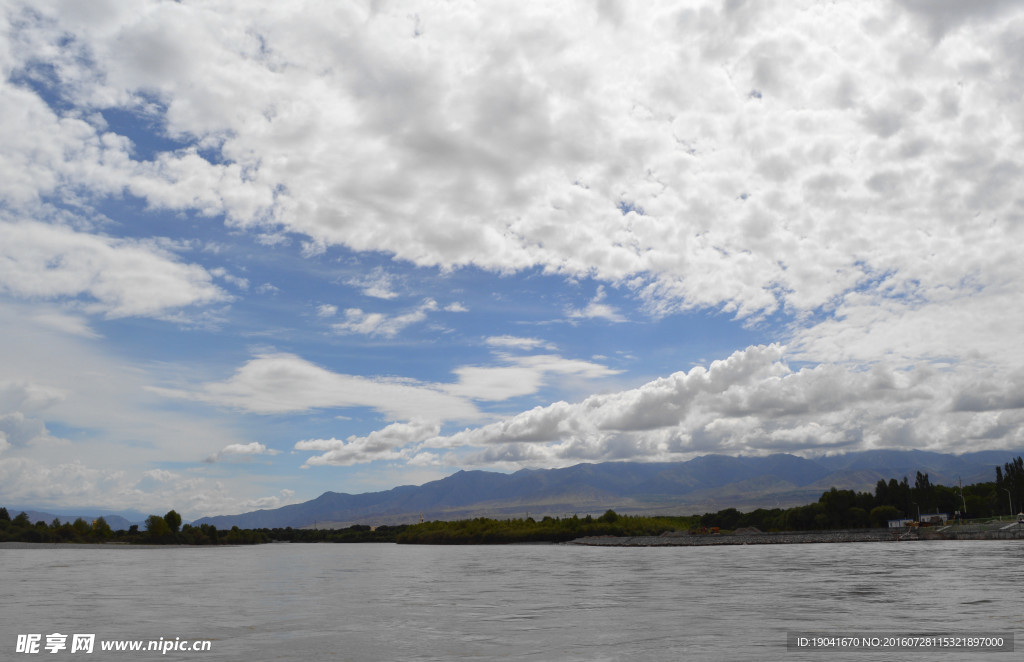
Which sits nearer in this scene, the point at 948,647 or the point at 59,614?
the point at 948,647

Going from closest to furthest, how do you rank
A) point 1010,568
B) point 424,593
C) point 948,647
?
point 948,647, point 424,593, point 1010,568

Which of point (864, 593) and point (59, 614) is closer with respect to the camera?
point (59, 614)

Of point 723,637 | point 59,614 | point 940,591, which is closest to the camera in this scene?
point 723,637

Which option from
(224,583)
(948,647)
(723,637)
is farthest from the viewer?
(224,583)

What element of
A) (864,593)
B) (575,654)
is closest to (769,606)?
(864,593)

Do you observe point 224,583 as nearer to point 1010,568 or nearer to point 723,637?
point 723,637

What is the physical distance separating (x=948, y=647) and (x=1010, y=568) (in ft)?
164

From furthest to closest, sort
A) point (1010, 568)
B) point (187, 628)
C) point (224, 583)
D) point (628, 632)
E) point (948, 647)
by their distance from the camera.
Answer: point (224, 583) → point (1010, 568) → point (187, 628) → point (628, 632) → point (948, 647)

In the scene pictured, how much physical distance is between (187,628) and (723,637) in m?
25.8

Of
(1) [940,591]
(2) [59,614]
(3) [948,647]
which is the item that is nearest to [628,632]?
(3) [948,647]

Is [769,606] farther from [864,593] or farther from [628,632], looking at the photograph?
[628,632]

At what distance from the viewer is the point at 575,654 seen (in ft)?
85.1

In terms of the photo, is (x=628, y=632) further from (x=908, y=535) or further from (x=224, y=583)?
(x=908, y=535)

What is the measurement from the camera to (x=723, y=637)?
29094 millimetres
